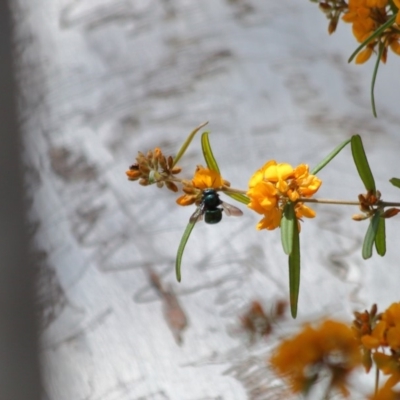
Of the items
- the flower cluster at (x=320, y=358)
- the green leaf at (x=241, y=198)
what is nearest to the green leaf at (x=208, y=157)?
the green leaf at (x=241, y=198)

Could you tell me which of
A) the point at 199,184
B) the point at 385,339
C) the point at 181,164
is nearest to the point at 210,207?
the point at 199,184

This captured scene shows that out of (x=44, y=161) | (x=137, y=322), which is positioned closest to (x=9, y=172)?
(x=44, y=161)

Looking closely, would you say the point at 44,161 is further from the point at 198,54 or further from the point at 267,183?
the point at 267,183

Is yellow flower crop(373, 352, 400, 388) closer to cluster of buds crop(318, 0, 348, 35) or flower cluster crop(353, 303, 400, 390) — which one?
flower cluster crop(353, 303, 400, 390)

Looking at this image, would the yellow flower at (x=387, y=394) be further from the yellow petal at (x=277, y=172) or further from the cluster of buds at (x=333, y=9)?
the cluster of buds at (x=333, y=9)

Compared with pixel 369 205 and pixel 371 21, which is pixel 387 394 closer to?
pixel 369 205

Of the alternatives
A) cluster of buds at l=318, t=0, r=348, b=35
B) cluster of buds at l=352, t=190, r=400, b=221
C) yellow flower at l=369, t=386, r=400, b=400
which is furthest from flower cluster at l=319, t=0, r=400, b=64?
yellow flower at l=369, t=386, r=400, b=400
